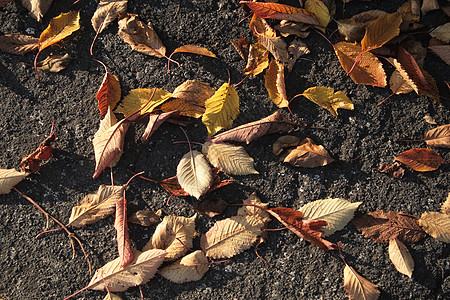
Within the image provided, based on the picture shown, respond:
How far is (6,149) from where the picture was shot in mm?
2008

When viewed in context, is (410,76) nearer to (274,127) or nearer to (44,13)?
(274,127)

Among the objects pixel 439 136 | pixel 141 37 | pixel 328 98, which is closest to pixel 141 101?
pixel 141 37

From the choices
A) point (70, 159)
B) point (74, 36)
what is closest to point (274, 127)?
point (70, 159)

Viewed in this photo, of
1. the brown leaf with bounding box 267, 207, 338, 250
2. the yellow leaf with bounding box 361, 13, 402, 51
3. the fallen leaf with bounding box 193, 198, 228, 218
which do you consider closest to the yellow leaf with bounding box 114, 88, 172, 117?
the fallen leaf with bounding box 193, 198, 228, 218

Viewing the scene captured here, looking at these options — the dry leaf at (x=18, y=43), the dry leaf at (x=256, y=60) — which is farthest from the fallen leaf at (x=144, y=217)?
the dry leaf at (x=18, y=43)

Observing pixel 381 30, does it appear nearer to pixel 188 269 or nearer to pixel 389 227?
pixel 389 227

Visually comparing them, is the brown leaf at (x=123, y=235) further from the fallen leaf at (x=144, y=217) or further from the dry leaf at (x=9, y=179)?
the dry leaf at (x=9, y=179)

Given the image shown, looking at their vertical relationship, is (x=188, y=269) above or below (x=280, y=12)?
below

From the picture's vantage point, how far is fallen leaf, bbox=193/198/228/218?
1.87 m

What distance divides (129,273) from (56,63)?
116cm

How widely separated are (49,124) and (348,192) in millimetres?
1567

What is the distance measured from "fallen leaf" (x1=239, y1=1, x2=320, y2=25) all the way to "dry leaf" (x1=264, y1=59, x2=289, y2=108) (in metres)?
0.24

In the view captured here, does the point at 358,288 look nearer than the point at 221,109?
Yes

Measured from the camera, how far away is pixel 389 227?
1.82 metres
